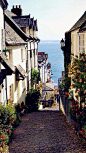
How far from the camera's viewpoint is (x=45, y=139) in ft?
31.7

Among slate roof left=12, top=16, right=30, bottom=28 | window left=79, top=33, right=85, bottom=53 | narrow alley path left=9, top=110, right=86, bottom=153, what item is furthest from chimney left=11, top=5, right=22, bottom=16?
narrow alley path left=9, top=110, right=86, bottom=153

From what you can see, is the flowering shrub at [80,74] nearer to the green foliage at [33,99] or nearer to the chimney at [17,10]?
the green foliage at [33,99]

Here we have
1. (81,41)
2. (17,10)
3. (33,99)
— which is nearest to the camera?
(81,41)

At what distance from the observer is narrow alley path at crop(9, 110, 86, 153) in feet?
27.5

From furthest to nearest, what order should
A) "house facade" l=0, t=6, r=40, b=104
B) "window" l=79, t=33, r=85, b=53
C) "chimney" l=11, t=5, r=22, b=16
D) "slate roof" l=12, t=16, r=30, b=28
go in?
"chimney" l=11, t=5, r=22, b=16
"slate roof" l=12, t=16, r=30, b=28
"window" l=79, t=33, r=85, b=53
"house facade" l=0, t=6, r=40, b=104

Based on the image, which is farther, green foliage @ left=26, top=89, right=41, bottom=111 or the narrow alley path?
green foliage @ left=26, top=89, right=41, bottom=111

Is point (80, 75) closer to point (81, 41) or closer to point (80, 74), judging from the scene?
point (80, 74)

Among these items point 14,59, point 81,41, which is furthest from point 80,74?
point 14,59

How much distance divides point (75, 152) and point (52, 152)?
84 centimetres

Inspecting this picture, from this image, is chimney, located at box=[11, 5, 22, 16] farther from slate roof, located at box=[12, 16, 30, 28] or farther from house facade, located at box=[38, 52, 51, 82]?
house facade, located at box=[38, 52, 51, 82]

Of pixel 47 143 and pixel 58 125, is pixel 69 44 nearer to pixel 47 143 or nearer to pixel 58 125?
pixel 58 125

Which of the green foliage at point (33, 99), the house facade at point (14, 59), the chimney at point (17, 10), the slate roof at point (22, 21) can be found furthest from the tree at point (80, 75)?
the chimney at point (17, 10)

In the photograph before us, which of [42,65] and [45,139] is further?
[42,65]

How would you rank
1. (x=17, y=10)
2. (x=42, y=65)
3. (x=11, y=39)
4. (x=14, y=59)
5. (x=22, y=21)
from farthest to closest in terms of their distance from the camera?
(x=42, y=65), (x=17, y=10), (x=22, y=21), (x=14, y=59), (x=11, y=39)
